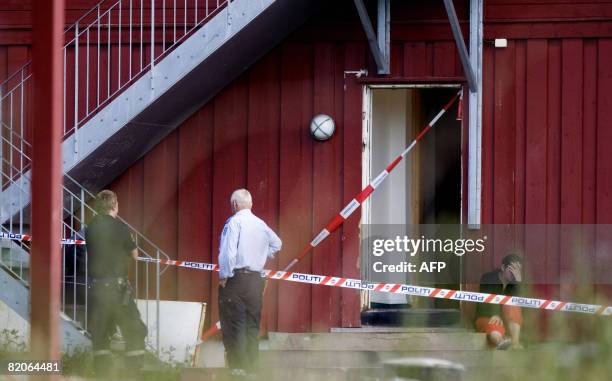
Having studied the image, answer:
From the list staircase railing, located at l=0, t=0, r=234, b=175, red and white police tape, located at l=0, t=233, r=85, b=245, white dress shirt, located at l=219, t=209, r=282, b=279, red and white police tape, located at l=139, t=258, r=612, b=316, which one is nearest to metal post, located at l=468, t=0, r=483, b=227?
red and white police tape, located at l=139, t=258, r=612, b=316

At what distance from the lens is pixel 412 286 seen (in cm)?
1206

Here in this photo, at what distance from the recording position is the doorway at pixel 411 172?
12.7 metres

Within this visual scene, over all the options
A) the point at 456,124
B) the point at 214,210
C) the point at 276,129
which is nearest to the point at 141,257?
the point at 214,210

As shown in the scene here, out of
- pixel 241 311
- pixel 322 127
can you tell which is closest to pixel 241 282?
pixel 241 311

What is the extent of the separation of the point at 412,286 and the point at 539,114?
222cm

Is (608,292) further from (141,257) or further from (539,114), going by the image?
(141,257)

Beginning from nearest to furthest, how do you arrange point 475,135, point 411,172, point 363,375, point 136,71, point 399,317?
point 363,375, point 475,135, point 399,317, point 136,71, point 411,172

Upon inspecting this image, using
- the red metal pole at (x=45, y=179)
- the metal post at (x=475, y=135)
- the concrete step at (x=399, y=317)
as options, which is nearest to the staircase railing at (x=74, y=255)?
the concrete step at (x=399, y=317)

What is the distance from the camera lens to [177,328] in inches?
454

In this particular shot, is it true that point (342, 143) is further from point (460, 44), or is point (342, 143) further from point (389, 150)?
point (460, 44)

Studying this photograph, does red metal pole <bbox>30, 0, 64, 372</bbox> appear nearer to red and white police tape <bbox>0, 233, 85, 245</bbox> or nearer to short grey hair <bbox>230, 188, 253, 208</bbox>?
short grey hair <bbox>230, 188, 253, 208</bbox>

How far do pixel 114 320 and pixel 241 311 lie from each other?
3.84 ft

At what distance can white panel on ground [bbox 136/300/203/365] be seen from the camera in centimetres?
1146

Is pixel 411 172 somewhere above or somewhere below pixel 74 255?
above
